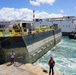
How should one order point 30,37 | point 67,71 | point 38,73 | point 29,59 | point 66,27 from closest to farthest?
point 38,73 < point 67,71 < point 29,59 < point 30,37 < point 66,27

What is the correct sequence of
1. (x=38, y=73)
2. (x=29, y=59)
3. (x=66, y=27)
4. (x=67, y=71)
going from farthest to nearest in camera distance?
(x=66, y=27) → (x=29, y=59) → (x=67, y=71) → (x=38, y=73)

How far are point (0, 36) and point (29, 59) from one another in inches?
160

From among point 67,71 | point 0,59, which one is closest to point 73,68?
point 67,71

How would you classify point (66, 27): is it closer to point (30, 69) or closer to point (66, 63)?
point (66, 63)

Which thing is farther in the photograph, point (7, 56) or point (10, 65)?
point (7, 56)

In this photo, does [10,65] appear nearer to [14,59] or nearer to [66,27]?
[14,59]

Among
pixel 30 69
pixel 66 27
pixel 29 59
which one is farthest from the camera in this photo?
pixel 66 27

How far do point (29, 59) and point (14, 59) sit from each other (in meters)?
1.79

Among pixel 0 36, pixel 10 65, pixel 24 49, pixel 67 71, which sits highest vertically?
pixel 0 36

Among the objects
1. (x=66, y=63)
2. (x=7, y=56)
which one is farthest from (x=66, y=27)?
(x=7, y=56)

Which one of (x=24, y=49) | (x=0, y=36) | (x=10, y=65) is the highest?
(x=0, y=36)

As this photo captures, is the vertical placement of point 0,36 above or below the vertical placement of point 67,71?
above

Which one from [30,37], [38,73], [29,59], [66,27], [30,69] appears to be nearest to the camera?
[38,73]

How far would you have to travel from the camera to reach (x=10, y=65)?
15375 millimetres
